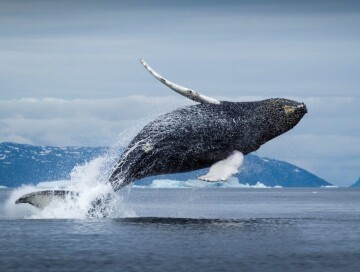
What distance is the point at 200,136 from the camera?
2623 cm

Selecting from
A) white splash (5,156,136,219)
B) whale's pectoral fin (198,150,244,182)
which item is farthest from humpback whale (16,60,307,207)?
white splash (5,156,136,219)

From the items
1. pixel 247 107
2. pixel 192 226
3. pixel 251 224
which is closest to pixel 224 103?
pixel 247 107

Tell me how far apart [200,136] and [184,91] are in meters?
1.43

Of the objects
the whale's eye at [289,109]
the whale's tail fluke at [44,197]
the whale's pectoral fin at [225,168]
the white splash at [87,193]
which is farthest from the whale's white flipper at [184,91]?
the whale's tail fluke at [44,197]

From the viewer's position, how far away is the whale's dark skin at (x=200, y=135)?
26.3 metres

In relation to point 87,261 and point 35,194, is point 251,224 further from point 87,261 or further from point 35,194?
point 87,261

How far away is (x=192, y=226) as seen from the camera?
2903cm

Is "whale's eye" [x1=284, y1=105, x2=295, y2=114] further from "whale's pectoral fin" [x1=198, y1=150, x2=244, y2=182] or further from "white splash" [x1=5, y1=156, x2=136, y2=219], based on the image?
"white splash" [x1=5, y1=156, x2=136, y2=219]

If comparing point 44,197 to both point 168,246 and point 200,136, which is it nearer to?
point 168,246

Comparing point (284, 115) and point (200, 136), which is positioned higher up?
point (284, 115)

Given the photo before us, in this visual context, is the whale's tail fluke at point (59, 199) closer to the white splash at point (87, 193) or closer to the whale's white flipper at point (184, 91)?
the white splash at point (87, 193)

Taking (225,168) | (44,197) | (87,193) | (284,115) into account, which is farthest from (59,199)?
(284,115)

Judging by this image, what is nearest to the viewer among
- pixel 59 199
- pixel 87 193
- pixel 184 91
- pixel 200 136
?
pixel 184 91

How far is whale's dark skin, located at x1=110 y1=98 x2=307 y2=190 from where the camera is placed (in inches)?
1034
